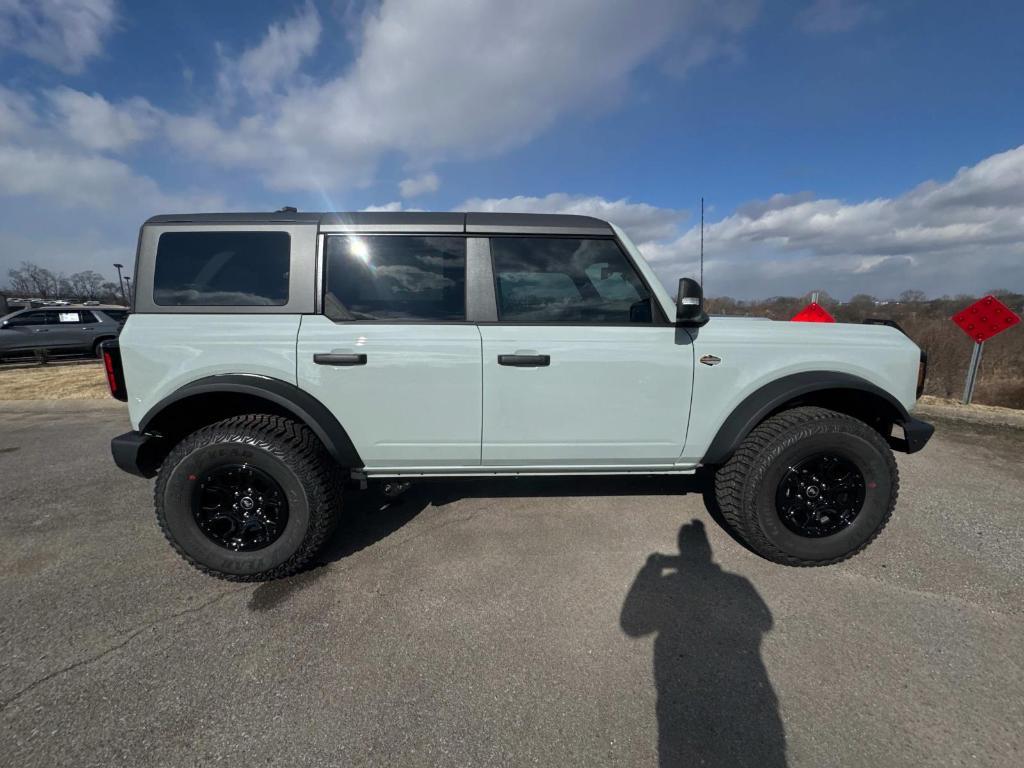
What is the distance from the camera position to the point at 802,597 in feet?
7.54

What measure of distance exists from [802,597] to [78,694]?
3.32m

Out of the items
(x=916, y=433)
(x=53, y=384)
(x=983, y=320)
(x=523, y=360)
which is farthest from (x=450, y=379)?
(x=53, y=384)

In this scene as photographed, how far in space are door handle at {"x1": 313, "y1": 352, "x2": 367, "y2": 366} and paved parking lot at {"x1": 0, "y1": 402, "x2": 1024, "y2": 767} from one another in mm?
1220

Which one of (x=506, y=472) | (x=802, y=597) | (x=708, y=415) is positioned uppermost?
(x=708, y=415)

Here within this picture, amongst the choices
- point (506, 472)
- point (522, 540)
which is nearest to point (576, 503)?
point (522, 540)

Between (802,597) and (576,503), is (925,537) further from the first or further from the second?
(576,503)

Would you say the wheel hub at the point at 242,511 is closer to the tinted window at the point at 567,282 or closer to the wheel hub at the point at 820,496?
the tinted window at the point at 567,282

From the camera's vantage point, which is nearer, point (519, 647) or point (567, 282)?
point (519, 647)

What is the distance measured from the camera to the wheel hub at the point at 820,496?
2574 millimetres

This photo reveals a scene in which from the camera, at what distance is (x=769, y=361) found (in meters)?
2.55

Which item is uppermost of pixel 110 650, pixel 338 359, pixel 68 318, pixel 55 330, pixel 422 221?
pixel 422 221

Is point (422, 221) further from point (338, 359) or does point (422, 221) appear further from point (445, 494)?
point (445, 494)

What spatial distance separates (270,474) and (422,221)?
1.65 meters

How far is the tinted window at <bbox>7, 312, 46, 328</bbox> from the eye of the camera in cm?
1100
